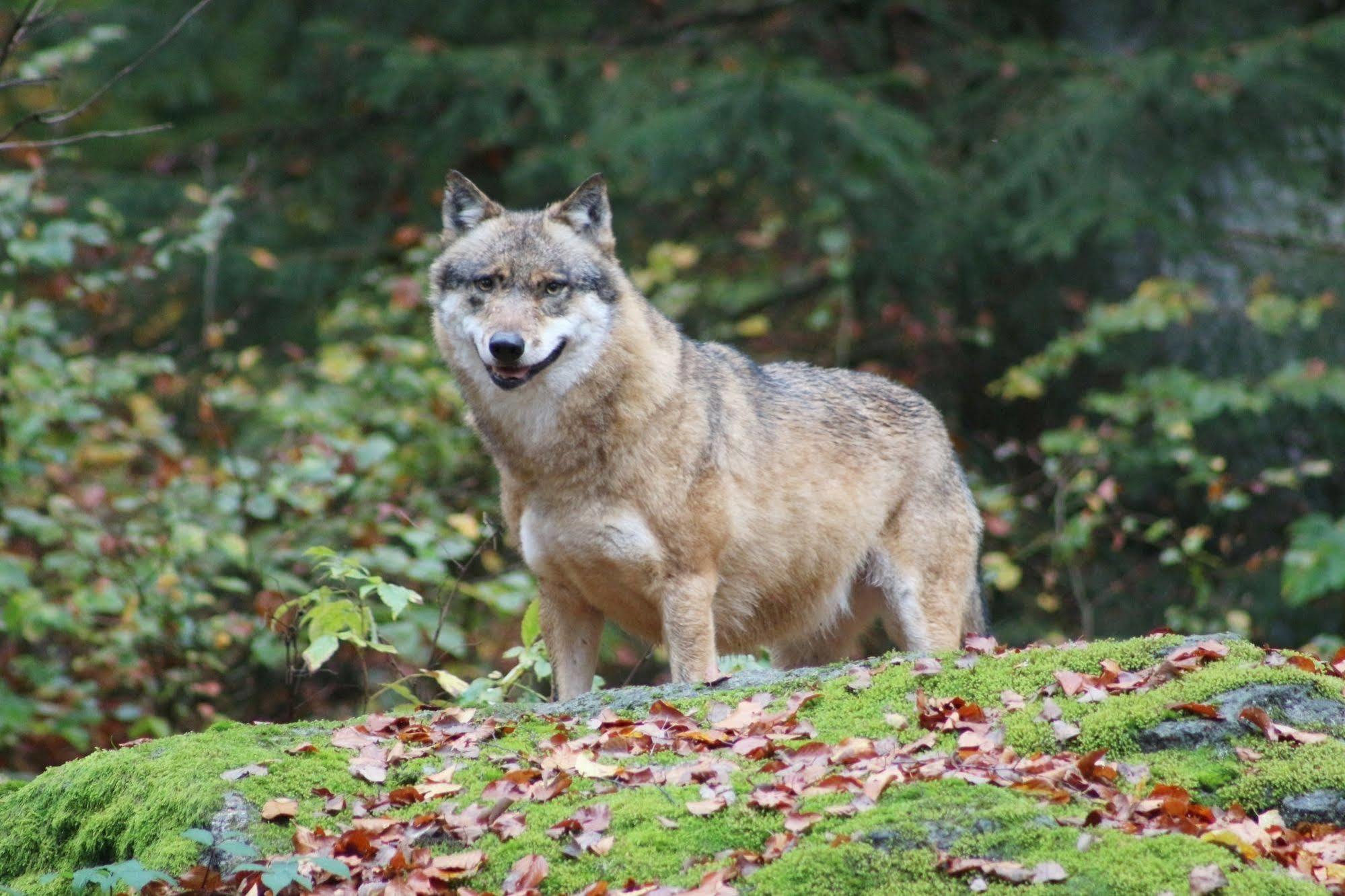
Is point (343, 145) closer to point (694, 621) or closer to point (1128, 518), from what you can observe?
point (1128, 518)

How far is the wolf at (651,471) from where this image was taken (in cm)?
607

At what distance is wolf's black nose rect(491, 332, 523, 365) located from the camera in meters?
5.84

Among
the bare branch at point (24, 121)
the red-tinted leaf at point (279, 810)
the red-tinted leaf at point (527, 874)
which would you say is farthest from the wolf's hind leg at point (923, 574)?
the bare branch at point (24, 121)

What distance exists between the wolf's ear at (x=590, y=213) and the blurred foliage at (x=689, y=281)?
272 centimetres

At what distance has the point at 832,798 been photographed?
4.09 metres

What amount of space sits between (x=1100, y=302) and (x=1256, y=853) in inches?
351

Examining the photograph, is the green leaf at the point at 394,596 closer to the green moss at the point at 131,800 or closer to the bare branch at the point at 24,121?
the green moss at the point at 131,800

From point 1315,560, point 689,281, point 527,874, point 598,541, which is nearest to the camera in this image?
point 527,874

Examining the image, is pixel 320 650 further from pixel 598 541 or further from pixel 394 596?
pixel 598 541

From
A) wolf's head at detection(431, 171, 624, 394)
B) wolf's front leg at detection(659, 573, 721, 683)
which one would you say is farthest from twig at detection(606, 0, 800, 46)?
wolf's front leg at detection(659, 573, 721, 683)

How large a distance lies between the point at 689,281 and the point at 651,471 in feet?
25.0

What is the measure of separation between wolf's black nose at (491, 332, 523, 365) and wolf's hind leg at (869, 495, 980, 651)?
2267 millimetres

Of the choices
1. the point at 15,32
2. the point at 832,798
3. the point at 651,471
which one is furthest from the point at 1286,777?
the point at 15,32

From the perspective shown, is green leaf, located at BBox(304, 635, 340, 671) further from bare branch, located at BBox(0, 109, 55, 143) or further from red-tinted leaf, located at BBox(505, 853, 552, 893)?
bare branch, located at BBox(0, 109, 55, 143)
